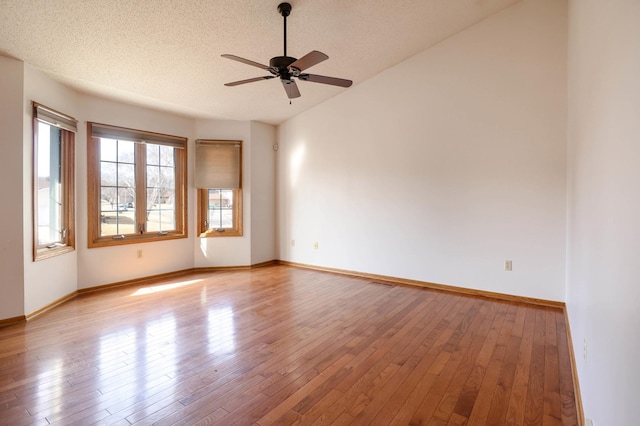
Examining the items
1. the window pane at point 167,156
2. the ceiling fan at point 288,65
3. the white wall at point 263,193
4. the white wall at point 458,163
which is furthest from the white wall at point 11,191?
the white wall at point 458,163

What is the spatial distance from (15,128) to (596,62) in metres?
4.73

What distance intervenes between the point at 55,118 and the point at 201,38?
2.01 meters

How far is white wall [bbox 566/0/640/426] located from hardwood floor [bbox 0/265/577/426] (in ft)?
2.07

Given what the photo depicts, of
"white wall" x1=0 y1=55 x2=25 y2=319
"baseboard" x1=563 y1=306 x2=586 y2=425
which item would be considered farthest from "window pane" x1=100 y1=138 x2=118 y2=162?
"baseboard" x1=563 y1=306 x2=586 y2=425

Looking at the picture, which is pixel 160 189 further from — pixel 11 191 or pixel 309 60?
pixel 309 60

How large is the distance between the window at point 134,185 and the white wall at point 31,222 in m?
0.50

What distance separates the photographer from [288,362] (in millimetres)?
2436

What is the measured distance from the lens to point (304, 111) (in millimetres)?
5711

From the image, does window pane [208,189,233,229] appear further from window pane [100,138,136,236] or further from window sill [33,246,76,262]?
window sill [33,246,76,262]

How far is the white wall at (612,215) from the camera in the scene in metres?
0.97

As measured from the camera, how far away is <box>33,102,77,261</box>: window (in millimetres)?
3432

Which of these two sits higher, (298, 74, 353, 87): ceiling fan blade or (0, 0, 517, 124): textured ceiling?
(0, 0, 517, 124): textured ceiling

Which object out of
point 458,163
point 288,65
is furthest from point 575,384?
point 288,65

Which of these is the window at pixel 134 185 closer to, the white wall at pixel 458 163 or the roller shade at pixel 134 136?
the roller shade at pixel 134 136
